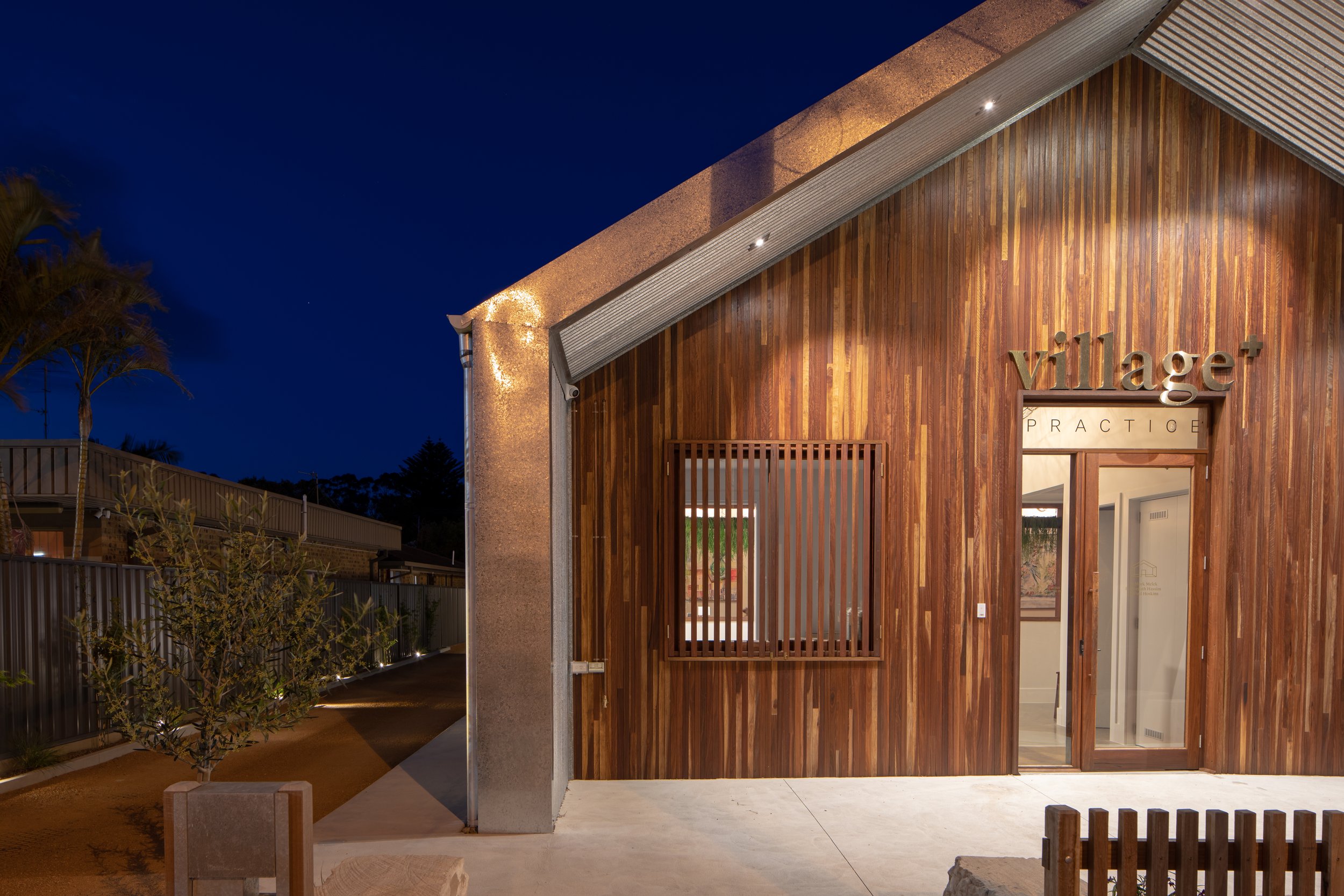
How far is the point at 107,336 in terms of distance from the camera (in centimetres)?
1170

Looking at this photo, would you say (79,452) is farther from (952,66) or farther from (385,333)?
(385,333)

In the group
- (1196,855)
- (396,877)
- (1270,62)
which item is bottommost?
(396,877)

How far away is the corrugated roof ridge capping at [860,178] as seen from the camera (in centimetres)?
512

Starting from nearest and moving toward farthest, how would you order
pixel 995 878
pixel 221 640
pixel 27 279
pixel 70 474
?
pixel 995 878, pixel 221 640, pixel 27 279, pixel 70 474

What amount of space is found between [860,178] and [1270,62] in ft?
9.92

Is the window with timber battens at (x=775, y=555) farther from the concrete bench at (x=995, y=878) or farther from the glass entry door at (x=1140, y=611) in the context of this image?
the concrete bench at (x=995, y=878)

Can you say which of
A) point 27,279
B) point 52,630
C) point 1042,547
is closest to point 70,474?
point 27,279

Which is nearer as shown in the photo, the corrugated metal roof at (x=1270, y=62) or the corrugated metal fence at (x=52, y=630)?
the corrugated metal roof at (x=1270, y=62)

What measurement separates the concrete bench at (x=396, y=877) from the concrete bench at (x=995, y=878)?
6.91 ft

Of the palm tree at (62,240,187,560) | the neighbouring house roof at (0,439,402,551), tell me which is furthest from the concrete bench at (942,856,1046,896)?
the neighbouring house roof at (0,439,402,551)

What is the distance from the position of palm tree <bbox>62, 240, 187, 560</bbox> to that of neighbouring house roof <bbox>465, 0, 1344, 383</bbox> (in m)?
8.77

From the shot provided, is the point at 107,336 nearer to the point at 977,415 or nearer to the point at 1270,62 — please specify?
the point at 977,415

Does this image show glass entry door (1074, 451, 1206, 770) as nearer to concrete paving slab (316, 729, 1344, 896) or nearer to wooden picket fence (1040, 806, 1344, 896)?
concrete paving slab (316, 729, 1344, 896)

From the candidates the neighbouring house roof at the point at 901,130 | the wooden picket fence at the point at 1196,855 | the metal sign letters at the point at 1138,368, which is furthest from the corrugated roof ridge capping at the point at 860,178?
the wooden picket fence at the point at 1196,855
